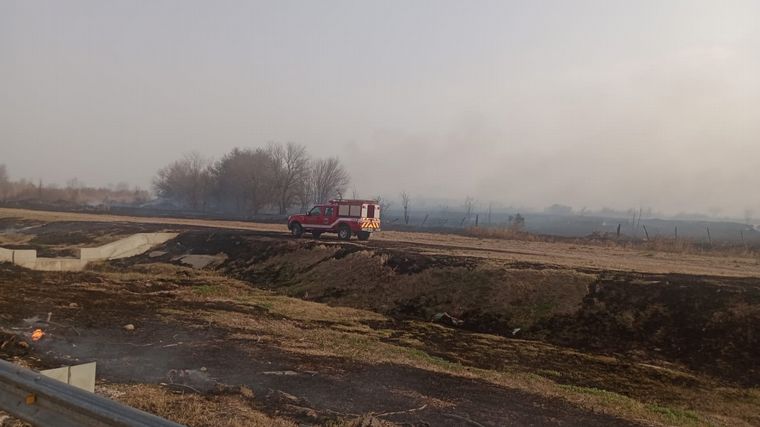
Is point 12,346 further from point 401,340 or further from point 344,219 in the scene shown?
point 344,219

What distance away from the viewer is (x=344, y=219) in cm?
3058

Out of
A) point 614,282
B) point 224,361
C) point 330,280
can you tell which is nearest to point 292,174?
point 330,280

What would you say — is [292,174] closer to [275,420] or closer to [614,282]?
[614,282]

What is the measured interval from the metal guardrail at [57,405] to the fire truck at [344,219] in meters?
25.8

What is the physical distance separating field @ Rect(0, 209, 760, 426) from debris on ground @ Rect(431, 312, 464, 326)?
0.15ft

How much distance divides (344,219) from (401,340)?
57.4ft

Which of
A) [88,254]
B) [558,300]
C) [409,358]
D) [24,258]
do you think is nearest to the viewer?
[409,358]

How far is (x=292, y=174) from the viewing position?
7938cm

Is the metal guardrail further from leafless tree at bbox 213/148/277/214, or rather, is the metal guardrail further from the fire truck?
leafless tree at bbox 213/148/277/214

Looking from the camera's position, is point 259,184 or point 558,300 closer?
point 558,300

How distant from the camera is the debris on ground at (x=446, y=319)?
1648 centimetres

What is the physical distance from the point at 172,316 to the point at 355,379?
6.71 meters

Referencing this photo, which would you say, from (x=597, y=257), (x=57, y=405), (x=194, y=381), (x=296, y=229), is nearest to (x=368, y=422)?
(x=194, y=381)

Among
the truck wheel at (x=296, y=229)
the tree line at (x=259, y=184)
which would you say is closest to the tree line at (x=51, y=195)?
the tree line at (x=259, y=184)
